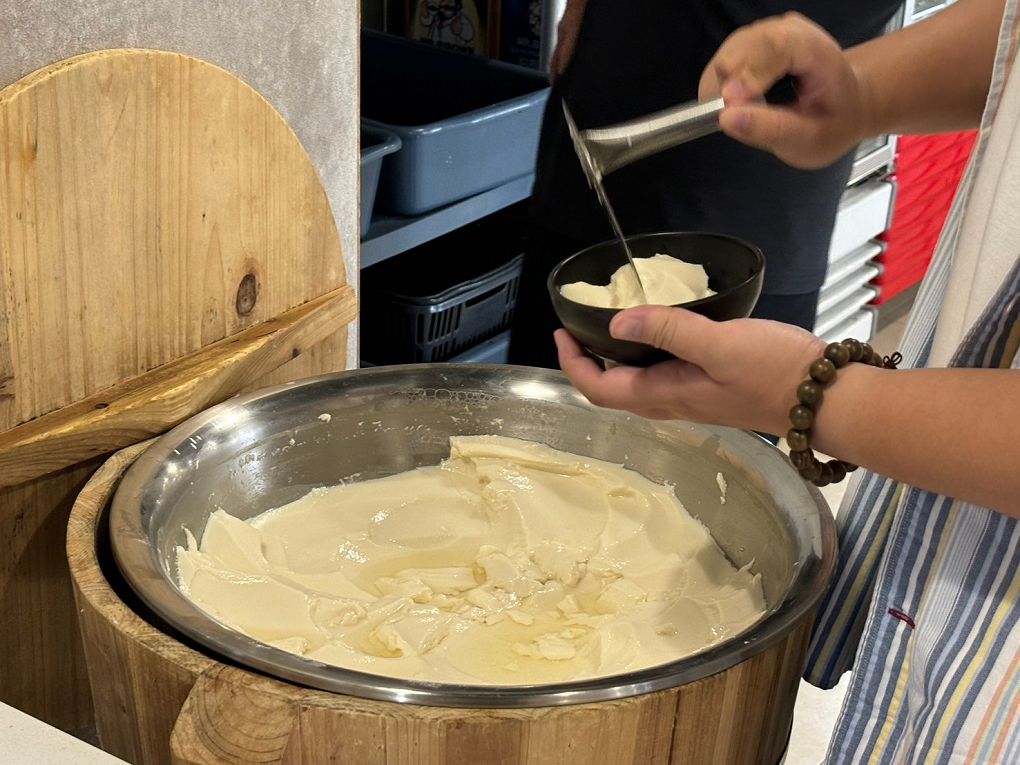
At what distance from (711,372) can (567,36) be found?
3.11 ft

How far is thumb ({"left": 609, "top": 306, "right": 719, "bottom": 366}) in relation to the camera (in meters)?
0.84

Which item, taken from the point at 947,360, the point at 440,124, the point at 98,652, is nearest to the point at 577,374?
the point at 947,360

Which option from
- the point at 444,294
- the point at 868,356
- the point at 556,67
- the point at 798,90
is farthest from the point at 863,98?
the point at 444,294

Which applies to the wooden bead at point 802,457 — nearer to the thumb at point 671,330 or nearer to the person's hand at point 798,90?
the thumb at point 671,330

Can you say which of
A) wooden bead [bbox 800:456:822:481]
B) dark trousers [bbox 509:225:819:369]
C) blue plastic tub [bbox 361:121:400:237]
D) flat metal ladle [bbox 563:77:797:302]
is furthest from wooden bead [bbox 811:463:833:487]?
blue plastic tub [bbox 361:121:400:237]

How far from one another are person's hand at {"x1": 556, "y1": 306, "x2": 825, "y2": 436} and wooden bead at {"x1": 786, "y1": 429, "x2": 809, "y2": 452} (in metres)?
0.02

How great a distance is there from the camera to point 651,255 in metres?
1.10

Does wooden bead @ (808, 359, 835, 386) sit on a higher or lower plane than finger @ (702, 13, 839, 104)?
lower

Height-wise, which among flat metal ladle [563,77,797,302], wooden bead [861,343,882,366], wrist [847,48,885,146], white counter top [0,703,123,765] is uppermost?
wrist [847,48,885,146]

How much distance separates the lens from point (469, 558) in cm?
120

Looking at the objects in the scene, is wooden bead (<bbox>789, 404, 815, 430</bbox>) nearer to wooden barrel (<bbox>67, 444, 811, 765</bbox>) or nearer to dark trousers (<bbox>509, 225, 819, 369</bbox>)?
wooden barrel (<bbox>67, 444, 811, 765</bbox>)

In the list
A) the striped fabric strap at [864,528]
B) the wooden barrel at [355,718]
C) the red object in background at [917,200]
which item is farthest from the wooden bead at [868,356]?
the red object in background at [917,200]

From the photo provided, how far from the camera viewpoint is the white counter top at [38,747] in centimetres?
66

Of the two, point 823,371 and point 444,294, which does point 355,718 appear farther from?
point 444,294
